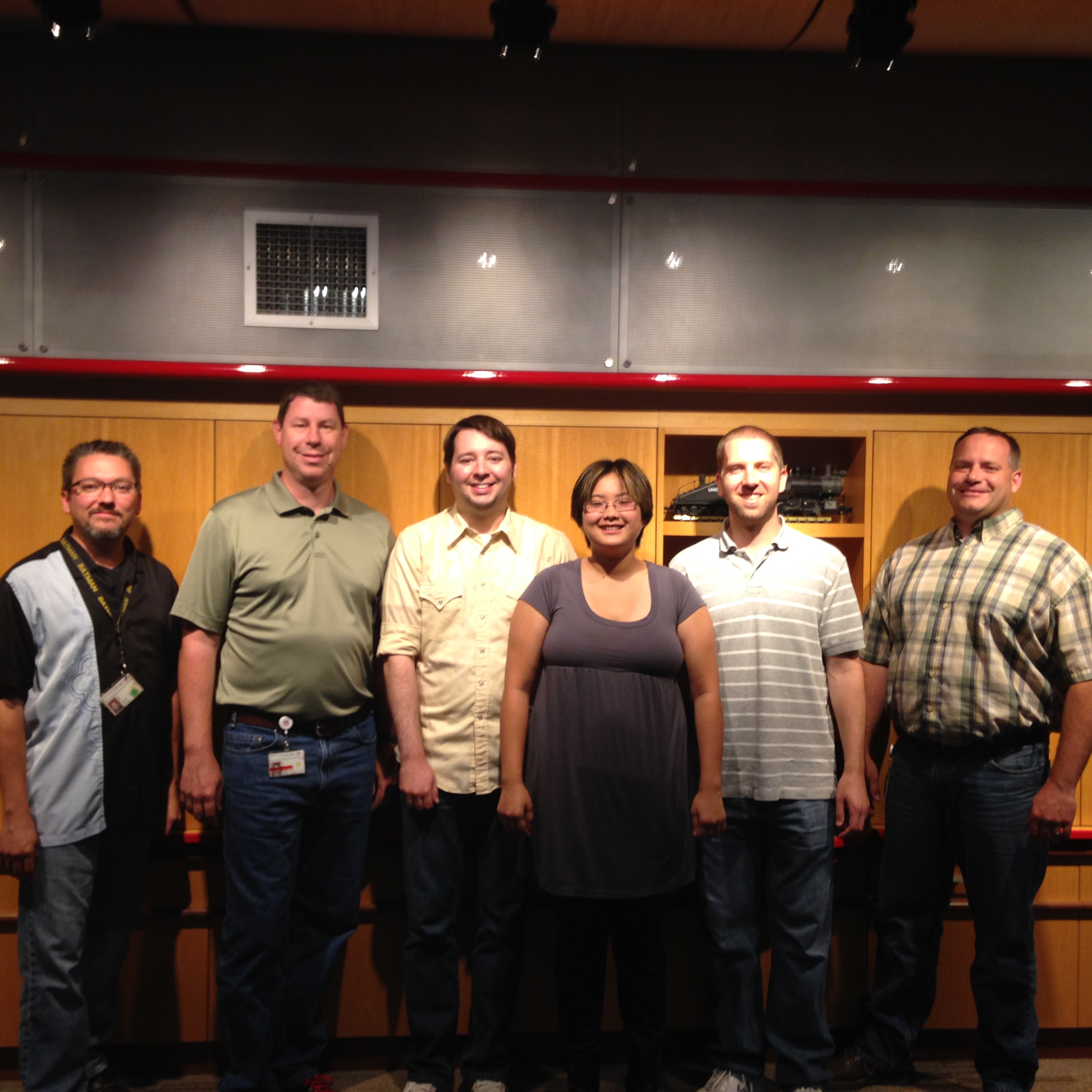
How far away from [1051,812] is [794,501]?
1257mm

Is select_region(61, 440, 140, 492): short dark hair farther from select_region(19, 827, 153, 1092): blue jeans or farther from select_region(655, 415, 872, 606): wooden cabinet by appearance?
select_region(655, 415, 872, 606): wooden cabinet

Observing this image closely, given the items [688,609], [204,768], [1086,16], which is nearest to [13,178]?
[204,768]

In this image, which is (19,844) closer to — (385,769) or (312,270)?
(385,769)

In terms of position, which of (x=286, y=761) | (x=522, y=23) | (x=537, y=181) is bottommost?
(x=286, y=761)

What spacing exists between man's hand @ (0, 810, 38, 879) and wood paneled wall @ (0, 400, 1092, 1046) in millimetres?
484

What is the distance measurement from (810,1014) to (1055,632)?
136 cm

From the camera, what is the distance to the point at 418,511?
3.00 m

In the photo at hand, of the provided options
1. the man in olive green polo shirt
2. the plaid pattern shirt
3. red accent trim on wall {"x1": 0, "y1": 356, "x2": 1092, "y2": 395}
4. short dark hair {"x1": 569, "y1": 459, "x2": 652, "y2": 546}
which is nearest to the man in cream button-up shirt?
the man in olive green polo shirt

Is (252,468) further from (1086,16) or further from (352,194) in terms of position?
(1086,16)

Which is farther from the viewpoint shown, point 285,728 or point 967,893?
point 967,893

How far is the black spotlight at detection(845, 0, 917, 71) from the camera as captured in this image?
8.54 ft

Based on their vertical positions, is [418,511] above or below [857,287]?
below

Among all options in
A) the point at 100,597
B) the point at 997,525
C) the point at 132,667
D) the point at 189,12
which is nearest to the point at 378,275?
the point at 189,12

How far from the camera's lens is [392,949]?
290cm
